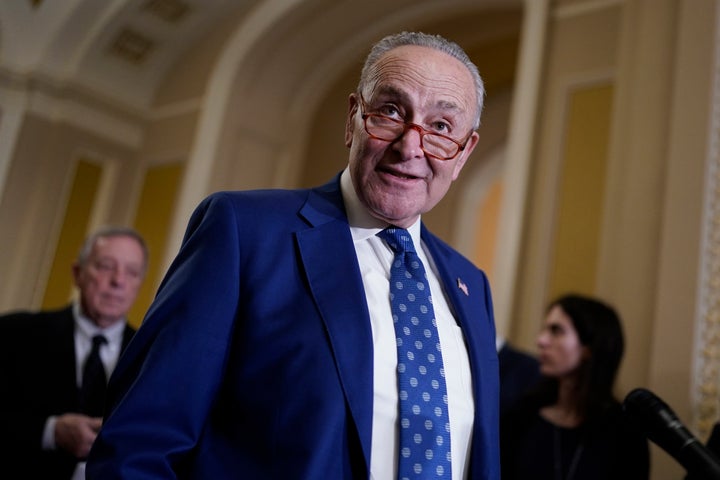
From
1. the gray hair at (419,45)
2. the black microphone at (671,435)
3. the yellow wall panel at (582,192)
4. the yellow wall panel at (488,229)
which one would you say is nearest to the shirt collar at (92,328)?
the gray hair at (419,45)

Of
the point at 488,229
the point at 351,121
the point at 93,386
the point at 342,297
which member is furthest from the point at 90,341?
the point at 488,229

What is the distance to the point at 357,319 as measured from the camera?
1131 millimetres

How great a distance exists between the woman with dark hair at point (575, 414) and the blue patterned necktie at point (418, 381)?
156 centimetres

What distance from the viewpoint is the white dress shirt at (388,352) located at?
1.12 m

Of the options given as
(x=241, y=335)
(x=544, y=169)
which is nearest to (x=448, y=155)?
(x=241, y=335)

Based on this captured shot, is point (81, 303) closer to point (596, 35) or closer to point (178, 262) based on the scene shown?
point (178, 262)

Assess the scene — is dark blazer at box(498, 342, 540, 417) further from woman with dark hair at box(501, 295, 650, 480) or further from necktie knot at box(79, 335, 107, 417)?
necktie knot at box(79, 335, 107, 417)

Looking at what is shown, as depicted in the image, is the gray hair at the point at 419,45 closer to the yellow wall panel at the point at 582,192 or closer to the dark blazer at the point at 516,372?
the dark blazer at the point at 516,372

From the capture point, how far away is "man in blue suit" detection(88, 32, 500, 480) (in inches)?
40.6

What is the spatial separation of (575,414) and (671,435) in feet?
5.40

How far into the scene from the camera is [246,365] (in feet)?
3.56

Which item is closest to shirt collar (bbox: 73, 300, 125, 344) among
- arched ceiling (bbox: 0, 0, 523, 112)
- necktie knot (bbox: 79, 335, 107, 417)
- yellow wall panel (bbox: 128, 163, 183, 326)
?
necktie knot (bbox: 79, 335, 107, 417)

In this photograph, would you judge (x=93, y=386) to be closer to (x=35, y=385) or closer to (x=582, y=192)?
(x=35, y=385)

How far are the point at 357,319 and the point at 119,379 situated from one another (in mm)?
366
